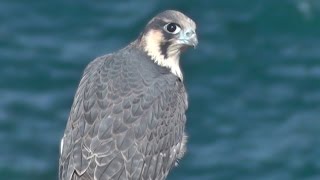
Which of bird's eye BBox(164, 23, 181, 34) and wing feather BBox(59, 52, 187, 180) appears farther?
bird's eye BBox(164, 23, 181, 34)

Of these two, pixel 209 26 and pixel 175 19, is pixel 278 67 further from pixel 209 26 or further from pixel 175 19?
pixel 175 19

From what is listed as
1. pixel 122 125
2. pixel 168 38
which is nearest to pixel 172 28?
pixel 168 38

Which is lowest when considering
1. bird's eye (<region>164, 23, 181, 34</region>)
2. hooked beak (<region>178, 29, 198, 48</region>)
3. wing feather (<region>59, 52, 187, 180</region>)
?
wing feather (<region>59, 52, 187, 180</region>)

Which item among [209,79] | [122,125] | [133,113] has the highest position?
[209,79]

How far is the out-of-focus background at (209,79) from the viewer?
25922 millimetres

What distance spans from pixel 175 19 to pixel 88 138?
1.65m

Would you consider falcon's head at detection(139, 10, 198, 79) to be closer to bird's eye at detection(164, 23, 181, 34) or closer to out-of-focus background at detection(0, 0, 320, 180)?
bird's eye at detection(164, 23, 181, 34)

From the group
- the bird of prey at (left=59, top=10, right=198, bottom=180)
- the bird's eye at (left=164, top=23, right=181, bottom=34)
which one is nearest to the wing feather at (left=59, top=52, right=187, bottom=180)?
the bird of prey at (left=59, top=10, right=198, bottom=180)

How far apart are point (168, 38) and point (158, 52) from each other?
0.65 ft

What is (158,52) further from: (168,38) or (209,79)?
(209,79)

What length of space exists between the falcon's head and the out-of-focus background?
12245 millimetres

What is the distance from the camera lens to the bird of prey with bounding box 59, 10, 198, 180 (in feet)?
39.2

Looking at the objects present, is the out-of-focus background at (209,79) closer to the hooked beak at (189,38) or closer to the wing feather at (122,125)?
the hooked beak at (189,38)

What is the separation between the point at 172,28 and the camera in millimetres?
12992
